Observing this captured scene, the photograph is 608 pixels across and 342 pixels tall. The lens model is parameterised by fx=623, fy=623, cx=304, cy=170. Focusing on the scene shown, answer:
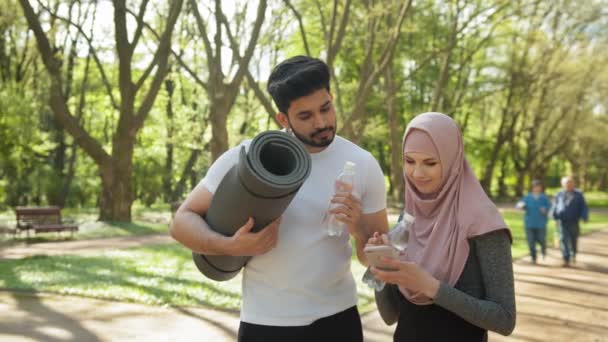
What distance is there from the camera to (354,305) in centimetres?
259

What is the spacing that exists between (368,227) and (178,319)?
5.34 meters

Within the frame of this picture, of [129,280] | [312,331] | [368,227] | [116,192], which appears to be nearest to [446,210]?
[368,227]

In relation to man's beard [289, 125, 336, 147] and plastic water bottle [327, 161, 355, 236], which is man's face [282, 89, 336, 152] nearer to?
man's beard [289, 125, 336, 147]

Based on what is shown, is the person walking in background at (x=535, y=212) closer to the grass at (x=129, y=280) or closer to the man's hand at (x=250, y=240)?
the grass at (x=129, y=280)

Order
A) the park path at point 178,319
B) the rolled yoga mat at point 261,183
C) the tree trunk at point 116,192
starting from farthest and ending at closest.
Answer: the tree trunk at point 116,192 → the park path at point 178,319 → the rolled yoga mat at point 261,183

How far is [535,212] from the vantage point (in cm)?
1280

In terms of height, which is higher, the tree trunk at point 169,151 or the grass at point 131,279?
the tree trunk at point 169,151

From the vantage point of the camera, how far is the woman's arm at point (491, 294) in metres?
2.23

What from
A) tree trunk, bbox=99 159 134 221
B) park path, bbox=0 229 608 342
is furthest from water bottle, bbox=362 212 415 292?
tree trunk, bbox=99 159 134 221

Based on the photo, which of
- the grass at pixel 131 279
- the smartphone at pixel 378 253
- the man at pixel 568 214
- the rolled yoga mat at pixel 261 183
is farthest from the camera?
the man at pixel 568 214


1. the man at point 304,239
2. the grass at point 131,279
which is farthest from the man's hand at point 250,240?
the grass at point 131,279

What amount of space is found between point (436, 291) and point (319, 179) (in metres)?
0.63

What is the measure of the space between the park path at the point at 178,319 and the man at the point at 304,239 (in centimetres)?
417

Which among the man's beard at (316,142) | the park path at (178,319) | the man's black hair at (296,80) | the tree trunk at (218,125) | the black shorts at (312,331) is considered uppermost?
the tree trunk at (218,125)
